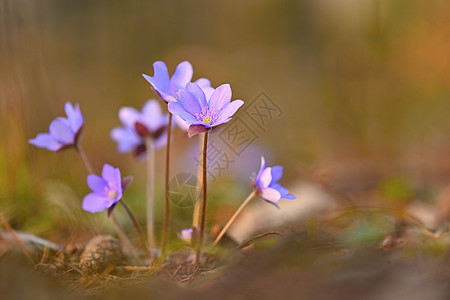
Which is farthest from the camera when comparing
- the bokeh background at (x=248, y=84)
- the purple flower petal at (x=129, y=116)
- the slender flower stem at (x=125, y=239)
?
the bokeh background at (x=248, y=84)

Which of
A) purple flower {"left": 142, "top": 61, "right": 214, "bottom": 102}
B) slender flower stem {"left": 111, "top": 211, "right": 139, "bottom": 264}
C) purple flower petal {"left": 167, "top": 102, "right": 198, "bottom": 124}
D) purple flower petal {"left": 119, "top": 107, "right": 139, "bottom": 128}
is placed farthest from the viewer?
purple flower petal {"left": 119, "top": 107, "right": 139, "bottom": 128}

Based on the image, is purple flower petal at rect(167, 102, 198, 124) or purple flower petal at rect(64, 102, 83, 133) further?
purple flower petal at rect(64, 102, 83, 133)

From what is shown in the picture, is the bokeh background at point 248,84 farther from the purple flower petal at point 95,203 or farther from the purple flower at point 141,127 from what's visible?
the purple flower petal at point 95,203

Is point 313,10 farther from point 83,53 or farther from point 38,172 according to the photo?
point 38,172

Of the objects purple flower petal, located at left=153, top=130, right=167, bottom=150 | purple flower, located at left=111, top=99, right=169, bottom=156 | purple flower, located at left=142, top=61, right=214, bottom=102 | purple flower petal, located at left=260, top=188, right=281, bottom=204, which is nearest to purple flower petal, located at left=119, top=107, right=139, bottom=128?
purple flower, located at left=111, top=99, right=169, bottom=156

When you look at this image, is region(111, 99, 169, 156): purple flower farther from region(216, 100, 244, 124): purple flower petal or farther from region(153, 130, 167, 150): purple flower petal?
region(216, 100, 244, 124): purple flower petal

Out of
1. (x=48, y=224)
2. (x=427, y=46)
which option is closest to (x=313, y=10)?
(x=427, y=46)

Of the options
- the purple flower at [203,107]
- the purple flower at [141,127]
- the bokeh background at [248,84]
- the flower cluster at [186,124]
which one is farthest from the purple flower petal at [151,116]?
the purple flower at [203,107]
